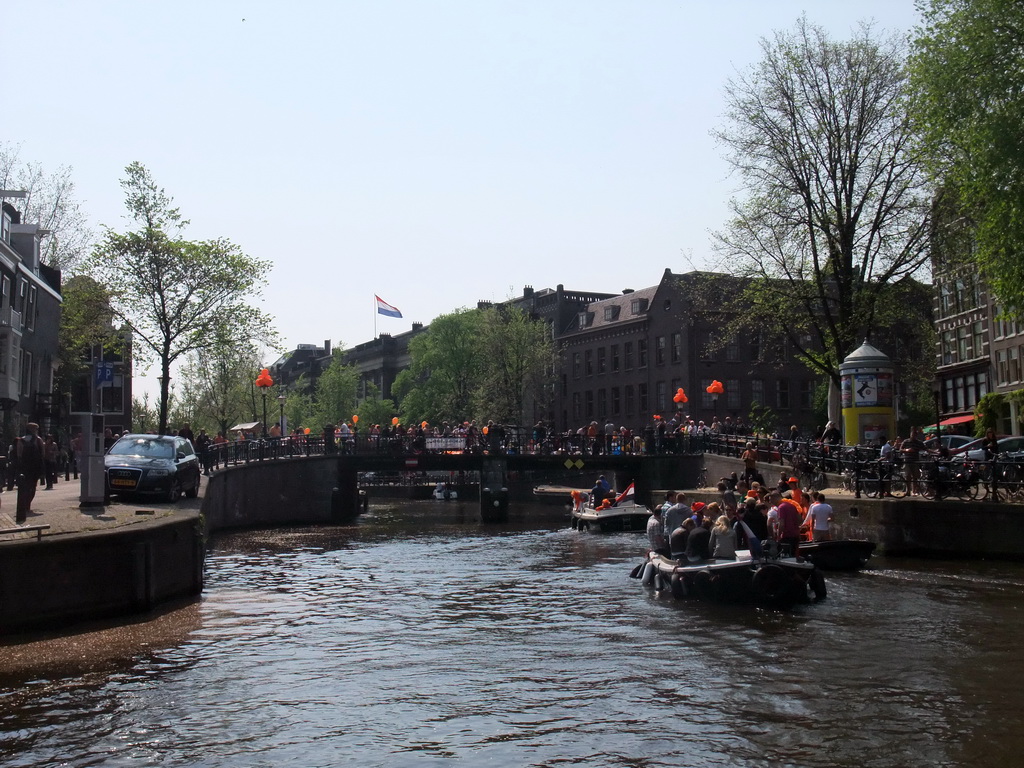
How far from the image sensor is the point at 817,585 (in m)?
21.1

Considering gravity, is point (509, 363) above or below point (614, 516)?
above

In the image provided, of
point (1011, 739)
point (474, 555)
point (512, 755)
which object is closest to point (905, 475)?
point (474, 555)

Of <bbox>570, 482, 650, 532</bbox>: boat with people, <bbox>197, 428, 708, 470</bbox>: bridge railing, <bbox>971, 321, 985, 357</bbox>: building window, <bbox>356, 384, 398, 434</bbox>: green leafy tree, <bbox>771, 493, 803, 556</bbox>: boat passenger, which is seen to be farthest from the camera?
<bbox>356, 384, 398, 434</bbox>: green leafy tree

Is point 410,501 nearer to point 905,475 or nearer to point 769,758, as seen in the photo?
point 905,475

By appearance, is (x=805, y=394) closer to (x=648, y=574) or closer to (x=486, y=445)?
(x=486, y=445)

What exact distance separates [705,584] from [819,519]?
19.5ft

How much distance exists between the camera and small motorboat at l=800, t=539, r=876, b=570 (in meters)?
25.5

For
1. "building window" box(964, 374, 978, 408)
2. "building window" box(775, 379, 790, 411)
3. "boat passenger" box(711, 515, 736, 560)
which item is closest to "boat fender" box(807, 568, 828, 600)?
"boat passenger" box(711, 515, 736, 560)

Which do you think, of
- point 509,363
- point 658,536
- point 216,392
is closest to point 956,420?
point 509,363

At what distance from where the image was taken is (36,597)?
16.8 meters

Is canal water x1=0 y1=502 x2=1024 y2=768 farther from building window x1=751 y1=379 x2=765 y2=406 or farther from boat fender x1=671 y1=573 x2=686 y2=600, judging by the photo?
building window x1=751 y1=379 x2=765 y2=406

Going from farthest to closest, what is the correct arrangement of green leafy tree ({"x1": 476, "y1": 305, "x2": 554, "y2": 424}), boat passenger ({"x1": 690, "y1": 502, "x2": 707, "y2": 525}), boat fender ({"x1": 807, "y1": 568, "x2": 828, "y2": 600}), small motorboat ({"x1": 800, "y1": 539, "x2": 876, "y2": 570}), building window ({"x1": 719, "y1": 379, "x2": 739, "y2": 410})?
green leafy tree ({"x1": 476, "y1": 305, "x2": 554, "y2": 424}) → building window ({"x1": 719, "y1": 379, "x2": 739, "y2": 410}) → small motorboat ({"x1": 800, "y1": 539, "x2": 876, "y2": 570}) → boat passenger ({"x1": 690, "y1": 502, "x2": 707, "y2": 525}) → boat fender ({"x1": 807, "y1": 568, "x2": 828, "y2": 600})

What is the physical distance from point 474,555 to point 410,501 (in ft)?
169

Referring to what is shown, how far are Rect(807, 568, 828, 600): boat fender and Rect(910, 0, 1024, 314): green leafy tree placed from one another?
12014mm
